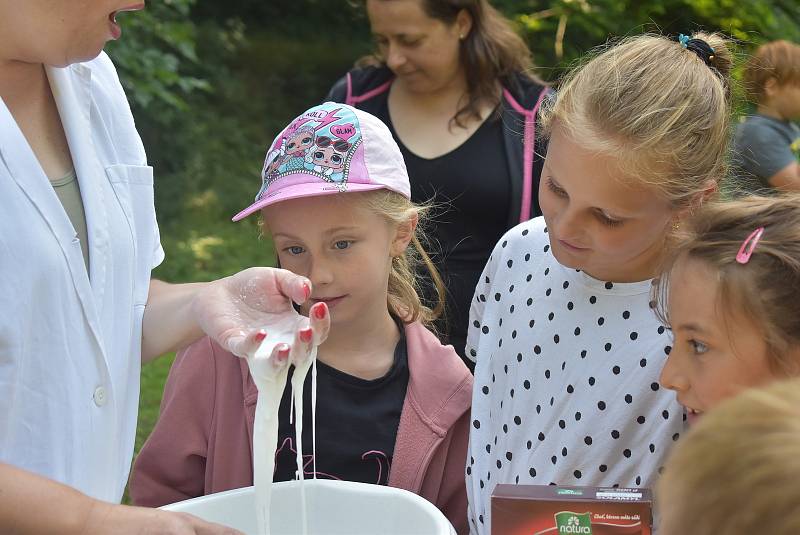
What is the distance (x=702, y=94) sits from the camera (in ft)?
5.81

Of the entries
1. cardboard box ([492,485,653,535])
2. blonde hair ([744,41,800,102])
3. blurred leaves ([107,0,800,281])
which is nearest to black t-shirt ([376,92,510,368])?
cardboard box ([492,485,653,535])

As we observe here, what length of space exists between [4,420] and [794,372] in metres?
1.14

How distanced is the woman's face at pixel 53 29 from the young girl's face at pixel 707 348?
97cm

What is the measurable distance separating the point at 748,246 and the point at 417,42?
5.63 ft

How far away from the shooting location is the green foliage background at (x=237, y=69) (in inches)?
237

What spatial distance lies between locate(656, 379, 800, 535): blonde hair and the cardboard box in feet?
1.55

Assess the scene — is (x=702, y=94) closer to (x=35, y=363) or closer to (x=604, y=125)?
(x=604, y=125)

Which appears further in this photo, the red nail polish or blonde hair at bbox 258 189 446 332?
blonde hair at bbox 258 189 446 332

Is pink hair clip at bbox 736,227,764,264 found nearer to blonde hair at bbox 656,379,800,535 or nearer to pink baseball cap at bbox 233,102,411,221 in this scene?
blonde hair at bbox 656,379,800,535

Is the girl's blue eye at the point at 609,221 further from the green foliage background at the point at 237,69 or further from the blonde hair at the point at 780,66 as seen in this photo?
the blonde hair at the point at 780,66

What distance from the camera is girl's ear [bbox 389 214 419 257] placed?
7.12 ft

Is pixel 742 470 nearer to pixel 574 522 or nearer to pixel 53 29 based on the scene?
pixel 574 522

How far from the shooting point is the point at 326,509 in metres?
1.74

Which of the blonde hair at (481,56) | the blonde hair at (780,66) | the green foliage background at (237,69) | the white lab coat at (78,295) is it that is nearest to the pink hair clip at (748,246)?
the white lab coat at (78,295)
